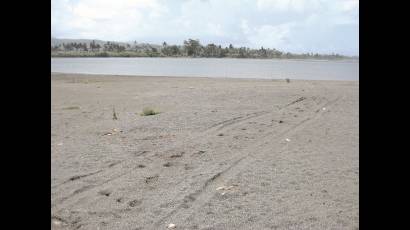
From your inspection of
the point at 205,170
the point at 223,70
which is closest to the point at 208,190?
the point at 205,170

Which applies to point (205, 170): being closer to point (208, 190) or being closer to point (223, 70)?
point (208, 190)

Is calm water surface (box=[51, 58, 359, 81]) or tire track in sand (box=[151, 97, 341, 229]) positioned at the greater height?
calm water surface (box=[51, 58, 359, 81])

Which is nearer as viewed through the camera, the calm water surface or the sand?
the sand

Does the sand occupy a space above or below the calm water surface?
below

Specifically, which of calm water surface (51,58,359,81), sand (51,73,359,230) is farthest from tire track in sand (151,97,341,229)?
calm water surface (51,58,359,81)

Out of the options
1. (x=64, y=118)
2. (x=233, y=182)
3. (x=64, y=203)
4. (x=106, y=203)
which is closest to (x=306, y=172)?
(x=233, y=182)

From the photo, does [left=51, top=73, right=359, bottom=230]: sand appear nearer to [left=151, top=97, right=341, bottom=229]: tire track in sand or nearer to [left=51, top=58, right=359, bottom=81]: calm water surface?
[left=151, top=97, right=341, bottom=229]: tire track in sand

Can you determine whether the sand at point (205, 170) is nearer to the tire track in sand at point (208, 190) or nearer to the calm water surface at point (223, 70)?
the tire track in sand at point (208, 190)

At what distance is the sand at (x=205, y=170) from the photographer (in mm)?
5281

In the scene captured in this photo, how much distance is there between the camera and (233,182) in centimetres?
666

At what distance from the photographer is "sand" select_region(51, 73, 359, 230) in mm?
5281

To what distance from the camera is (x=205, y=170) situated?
736 centimetres
